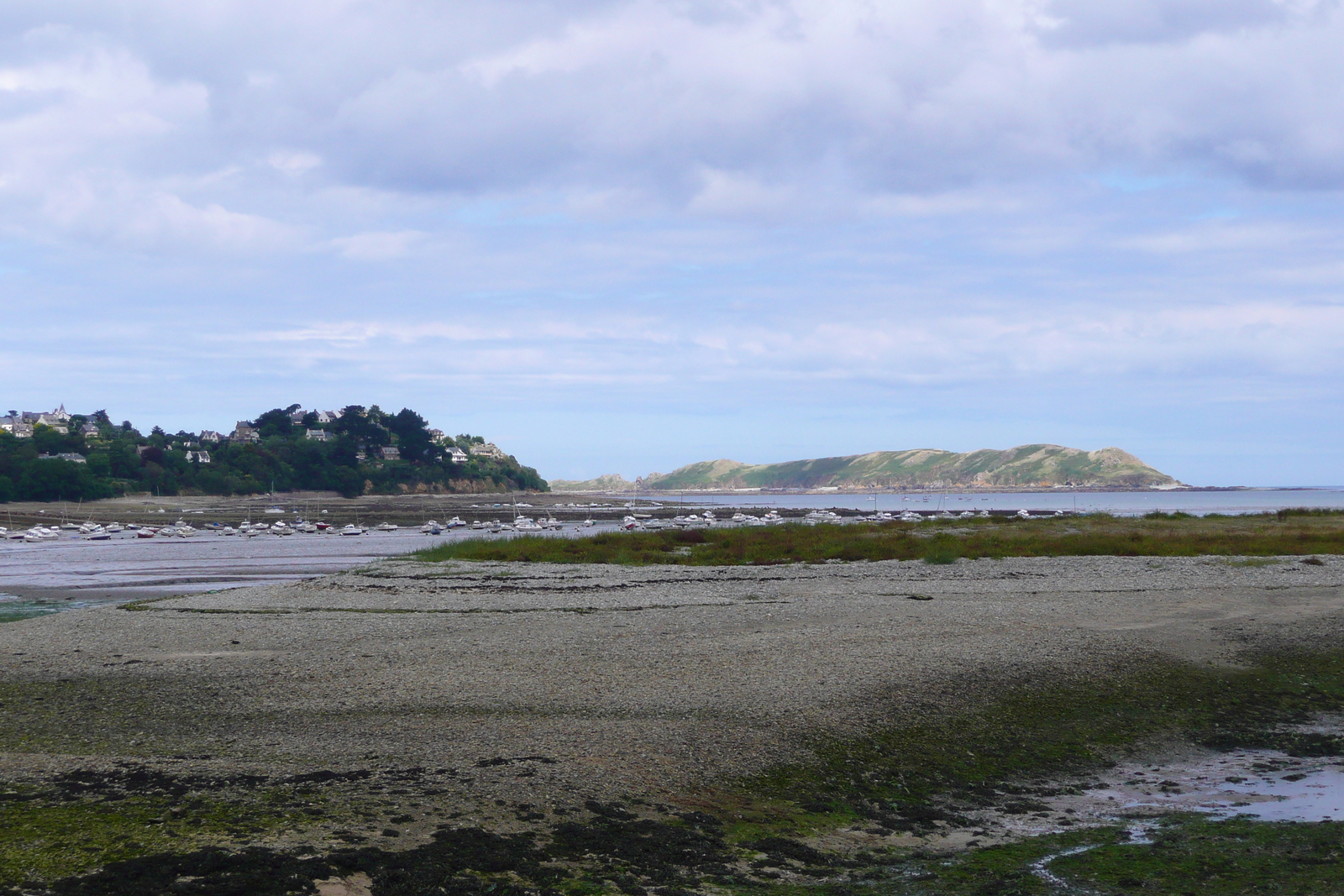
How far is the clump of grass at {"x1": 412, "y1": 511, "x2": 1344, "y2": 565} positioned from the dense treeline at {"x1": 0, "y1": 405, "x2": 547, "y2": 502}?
333 ft

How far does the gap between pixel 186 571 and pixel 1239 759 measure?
35989mm

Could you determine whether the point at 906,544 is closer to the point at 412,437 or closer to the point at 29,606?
the point at 29,606

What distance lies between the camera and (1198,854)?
7746mm

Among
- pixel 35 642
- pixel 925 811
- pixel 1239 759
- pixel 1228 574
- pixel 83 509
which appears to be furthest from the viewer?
pixel 83 509

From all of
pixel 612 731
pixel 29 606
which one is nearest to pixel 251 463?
pixel 29 606

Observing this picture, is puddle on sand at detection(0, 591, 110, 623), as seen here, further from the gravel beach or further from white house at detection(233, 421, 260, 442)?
white house at detection(233, 421, 260, 442)

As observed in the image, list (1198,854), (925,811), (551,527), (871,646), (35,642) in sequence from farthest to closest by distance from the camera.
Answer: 1. (551,527)
2. (35,642)
3. (871,646)
4. (925,811)
5. (1198,854)

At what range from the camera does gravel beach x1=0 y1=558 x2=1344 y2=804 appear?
31.7 feet

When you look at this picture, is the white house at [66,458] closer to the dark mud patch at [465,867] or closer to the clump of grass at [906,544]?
the clump of grass at [906,544]

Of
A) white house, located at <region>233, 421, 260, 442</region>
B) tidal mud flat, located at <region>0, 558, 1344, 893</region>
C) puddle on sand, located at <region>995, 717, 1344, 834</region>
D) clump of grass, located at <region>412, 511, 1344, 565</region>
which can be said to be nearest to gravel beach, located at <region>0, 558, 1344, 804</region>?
tidal mud flat, located at <region>0, 558, 1344, 893</region>

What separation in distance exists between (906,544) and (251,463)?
5424 inches

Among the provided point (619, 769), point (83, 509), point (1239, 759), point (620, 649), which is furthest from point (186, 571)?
point (83, 509)

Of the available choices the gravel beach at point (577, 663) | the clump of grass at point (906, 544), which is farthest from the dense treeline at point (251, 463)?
the gravel beach at point (577, 663)

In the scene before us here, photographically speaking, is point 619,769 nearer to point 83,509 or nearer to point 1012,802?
point 1012,802
